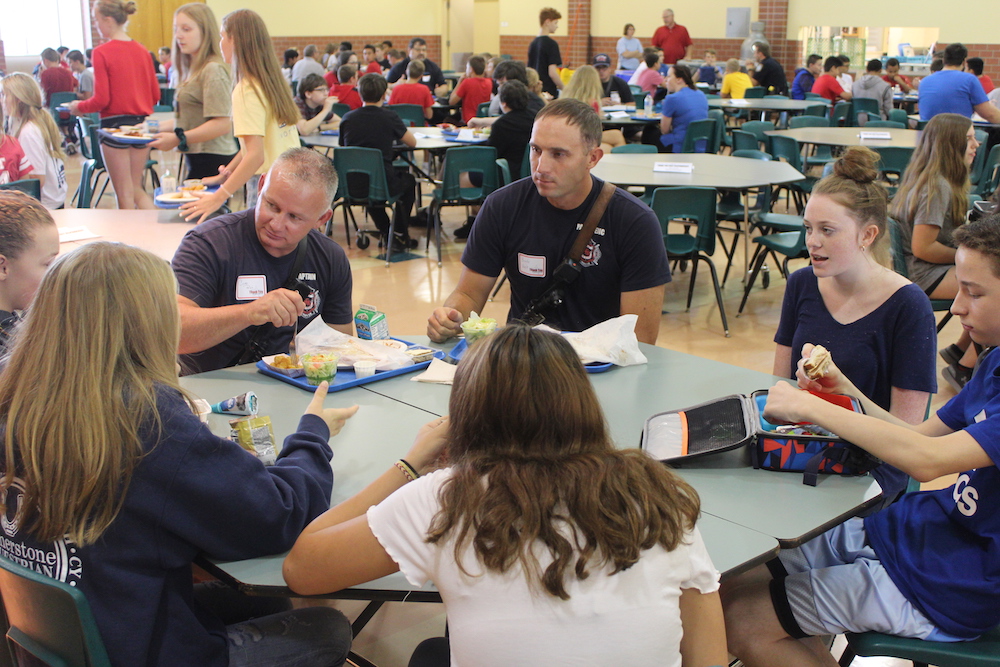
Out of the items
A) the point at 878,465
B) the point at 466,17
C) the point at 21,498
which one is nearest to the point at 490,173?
the point at 878,465

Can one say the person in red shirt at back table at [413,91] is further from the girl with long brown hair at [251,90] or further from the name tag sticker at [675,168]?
the girl with long brown hair at [251,90]

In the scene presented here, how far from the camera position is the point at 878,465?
177 cm

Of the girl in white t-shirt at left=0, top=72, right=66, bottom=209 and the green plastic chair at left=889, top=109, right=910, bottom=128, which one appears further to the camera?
the green plastic chair at left=889, top=109, right=910, bottom=128

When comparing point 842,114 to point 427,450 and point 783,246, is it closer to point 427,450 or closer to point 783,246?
point 783,246

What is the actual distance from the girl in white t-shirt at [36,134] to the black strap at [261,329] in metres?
3.19

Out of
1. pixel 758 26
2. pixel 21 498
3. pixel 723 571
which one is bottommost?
pixel 723 571

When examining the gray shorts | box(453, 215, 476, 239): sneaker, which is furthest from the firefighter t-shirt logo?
box(453, 215, 476, 239): sneaker

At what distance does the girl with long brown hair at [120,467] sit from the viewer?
1.30m

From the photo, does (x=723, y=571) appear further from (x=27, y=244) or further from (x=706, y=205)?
(x=706, y=205)

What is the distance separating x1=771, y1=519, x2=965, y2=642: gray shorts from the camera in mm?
1645

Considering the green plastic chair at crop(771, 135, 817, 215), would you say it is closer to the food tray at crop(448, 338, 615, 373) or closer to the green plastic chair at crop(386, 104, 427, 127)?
the green plastic chair at crop(386, 104, 427, 127)

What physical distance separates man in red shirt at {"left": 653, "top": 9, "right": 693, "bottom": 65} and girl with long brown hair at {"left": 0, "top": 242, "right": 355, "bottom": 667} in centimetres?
1411

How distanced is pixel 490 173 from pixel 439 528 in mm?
5247

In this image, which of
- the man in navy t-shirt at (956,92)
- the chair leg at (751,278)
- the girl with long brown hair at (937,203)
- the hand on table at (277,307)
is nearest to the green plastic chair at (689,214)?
the chair leg at (751,278)
